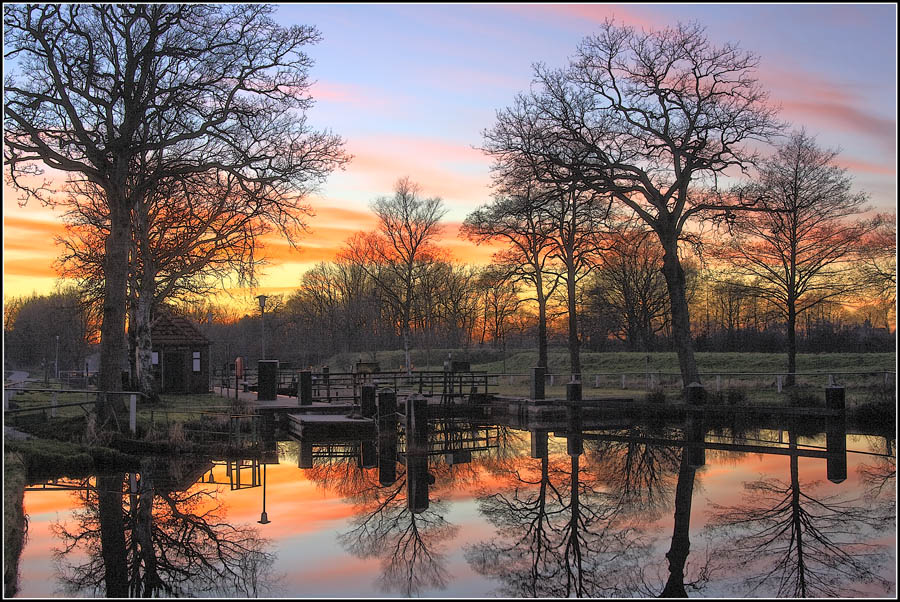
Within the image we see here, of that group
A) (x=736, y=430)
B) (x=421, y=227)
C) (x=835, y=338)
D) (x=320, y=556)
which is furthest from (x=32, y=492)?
(x=835, y=338)

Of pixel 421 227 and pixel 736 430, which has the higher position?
pixel 421 227

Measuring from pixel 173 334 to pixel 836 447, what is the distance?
2985cm

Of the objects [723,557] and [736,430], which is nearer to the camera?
[723,557]

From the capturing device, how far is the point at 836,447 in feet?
66.4

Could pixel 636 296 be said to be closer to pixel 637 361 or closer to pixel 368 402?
pixel 637 361

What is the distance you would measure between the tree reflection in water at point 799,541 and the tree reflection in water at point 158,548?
20.4 feet

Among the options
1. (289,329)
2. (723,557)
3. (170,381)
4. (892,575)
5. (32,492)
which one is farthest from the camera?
(289,329)

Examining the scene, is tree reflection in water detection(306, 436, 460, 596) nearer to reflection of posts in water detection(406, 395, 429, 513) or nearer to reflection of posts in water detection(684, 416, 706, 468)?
reflection of posts in water detection(406, 395, 429, 513)

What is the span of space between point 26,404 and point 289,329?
6536 cm

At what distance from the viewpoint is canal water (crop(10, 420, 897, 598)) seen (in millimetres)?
9812

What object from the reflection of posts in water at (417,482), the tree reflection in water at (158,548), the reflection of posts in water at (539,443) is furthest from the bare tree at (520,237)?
the tree reflection in water at (158,548)

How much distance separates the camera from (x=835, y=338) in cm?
4903

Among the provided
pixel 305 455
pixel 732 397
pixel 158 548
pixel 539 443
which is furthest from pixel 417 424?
pixel 732 397

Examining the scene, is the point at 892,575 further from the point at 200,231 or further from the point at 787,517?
the point at 200,231
